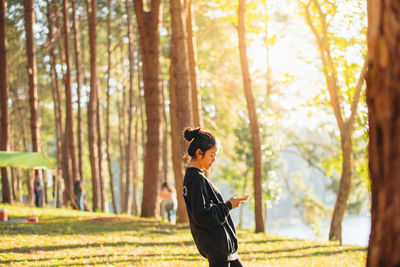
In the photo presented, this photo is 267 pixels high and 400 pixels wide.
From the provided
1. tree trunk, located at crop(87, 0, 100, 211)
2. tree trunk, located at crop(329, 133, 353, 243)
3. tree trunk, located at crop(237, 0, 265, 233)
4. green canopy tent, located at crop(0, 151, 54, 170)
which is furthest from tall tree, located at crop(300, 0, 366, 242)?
tree trunk, located at crop(87, 0, 100, 211)

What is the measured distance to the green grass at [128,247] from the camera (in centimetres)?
930

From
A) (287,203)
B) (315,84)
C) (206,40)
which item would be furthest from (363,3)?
(287,203)

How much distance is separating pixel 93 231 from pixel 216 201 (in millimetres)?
9586

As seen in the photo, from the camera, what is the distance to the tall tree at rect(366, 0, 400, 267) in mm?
2338

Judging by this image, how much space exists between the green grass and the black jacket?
4605mm

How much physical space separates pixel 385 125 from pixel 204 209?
7.32 ft

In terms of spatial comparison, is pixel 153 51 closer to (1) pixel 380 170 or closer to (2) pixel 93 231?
(2) pixel 93 231

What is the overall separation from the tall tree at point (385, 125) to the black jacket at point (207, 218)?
199 cm

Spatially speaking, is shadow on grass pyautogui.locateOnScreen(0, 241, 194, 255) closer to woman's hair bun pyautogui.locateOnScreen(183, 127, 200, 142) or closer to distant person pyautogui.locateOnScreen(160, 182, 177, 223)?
distant person pyautogui.locateOnScreen(160, 182, 177, 223)

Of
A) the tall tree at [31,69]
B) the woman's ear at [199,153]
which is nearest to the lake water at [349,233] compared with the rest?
the tall tree at [31,69]

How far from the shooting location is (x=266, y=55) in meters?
29.8

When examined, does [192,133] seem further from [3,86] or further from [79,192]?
[79,192]

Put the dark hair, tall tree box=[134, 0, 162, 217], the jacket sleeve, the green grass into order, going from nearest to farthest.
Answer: the jacket sleeve, the dark hair, the green grass, tall tree box=[134, 0, 162, 217]

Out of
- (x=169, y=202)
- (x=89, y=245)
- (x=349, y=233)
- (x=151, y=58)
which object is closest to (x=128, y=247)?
(x=89, y=245)
